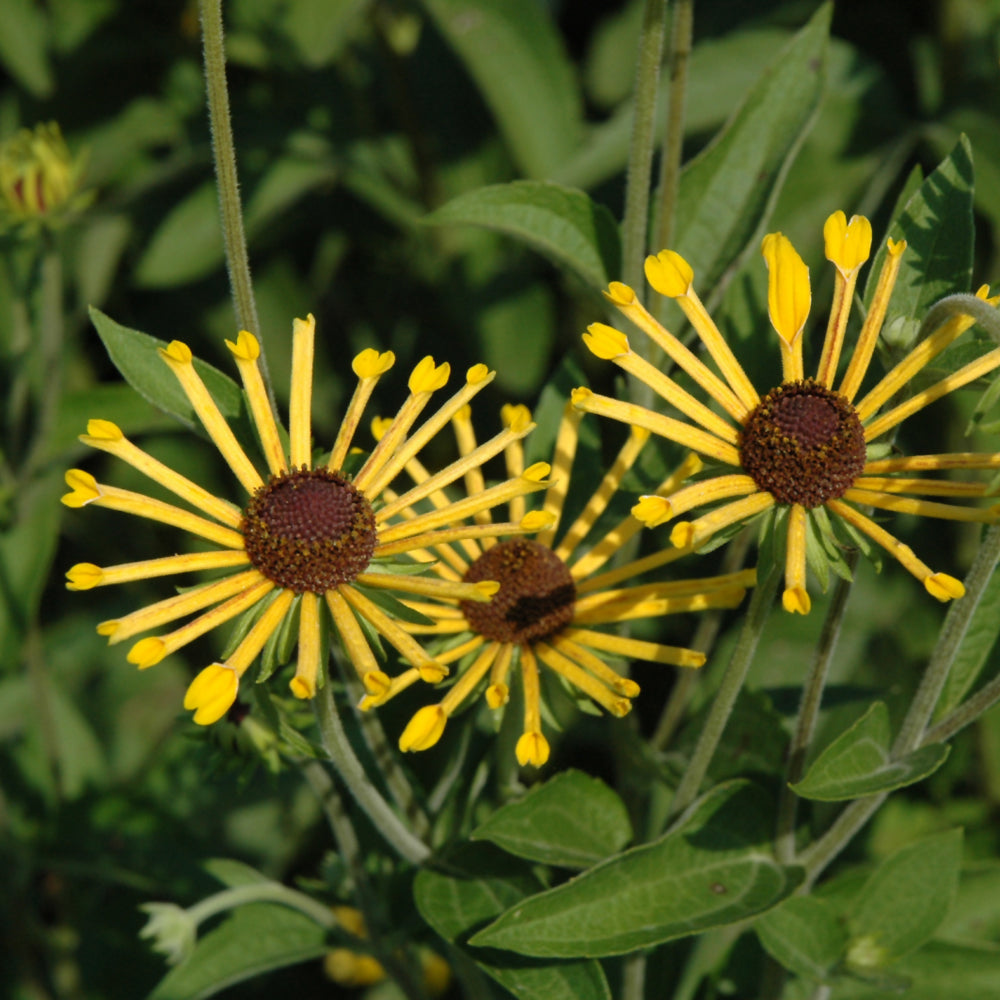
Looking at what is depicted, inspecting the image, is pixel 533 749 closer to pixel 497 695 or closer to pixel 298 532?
pixel 497 695

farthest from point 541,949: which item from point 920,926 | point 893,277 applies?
point 893,277

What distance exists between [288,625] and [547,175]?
1.36 m

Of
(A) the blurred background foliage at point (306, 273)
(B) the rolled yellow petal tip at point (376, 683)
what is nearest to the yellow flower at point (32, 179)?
(A) the blurred background foliage at point (306, 273)

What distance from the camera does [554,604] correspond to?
4.83 ft

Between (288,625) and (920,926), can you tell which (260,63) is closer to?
(288,625)

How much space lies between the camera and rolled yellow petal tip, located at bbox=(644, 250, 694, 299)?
4.25 ft

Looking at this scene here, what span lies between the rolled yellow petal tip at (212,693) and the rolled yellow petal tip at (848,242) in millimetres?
741

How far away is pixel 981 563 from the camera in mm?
1229

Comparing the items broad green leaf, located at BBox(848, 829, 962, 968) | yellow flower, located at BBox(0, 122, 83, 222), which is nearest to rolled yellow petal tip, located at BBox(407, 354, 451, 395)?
broad green leaf, located at BBox(848, 829, 962, 968)

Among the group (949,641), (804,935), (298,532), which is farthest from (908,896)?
(298,532)

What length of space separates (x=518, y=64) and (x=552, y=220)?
1.01m

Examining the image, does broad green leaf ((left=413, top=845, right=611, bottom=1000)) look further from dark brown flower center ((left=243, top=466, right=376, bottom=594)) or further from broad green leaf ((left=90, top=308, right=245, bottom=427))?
broad green leaf ((left=90, top=308, right=245, bottom=427))

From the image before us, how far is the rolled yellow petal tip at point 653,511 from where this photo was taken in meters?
1.16

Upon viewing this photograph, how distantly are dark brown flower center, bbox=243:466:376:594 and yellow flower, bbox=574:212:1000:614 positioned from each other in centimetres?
26
